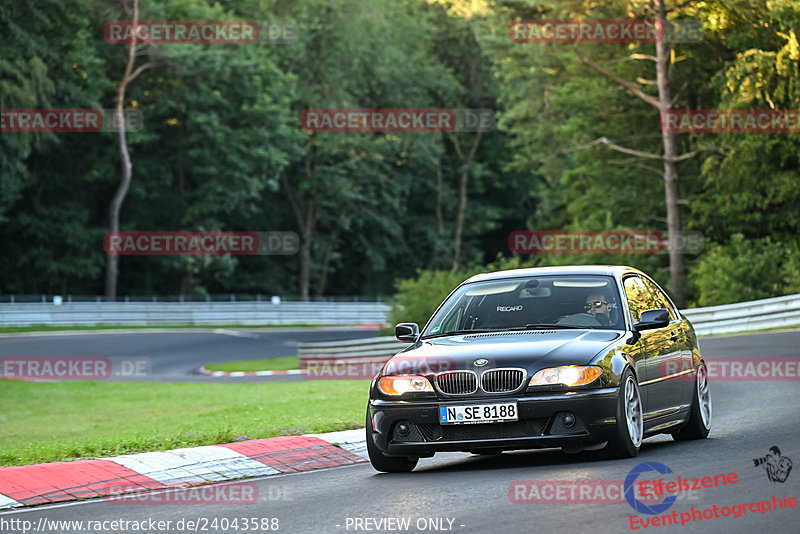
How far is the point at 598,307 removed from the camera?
10.5 m

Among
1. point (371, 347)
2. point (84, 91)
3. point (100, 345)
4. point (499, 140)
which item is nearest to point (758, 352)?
point (371, 347)

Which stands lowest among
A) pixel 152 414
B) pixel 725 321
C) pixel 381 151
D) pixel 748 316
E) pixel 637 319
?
pixel 152 414

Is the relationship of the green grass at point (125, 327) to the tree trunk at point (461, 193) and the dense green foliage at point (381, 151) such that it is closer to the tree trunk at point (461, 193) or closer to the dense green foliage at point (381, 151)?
the dense green foliage at point (381, 151)

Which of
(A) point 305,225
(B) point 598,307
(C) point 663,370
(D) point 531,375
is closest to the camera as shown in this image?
(D) point 531,375

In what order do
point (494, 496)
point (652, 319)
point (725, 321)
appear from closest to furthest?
point (494, 496)
point (652, 319)
point (725, 321)

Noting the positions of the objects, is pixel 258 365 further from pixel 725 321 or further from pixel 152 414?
pixel 152 414

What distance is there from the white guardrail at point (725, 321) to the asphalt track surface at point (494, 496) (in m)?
16.8

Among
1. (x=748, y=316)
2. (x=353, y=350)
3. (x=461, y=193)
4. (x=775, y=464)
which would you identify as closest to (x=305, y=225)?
(x=461, y=193)

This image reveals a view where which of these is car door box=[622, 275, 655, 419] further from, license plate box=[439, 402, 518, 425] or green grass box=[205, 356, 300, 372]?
green grass box=[205, 356, 300, 372]

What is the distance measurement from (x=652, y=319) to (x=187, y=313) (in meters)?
45.7

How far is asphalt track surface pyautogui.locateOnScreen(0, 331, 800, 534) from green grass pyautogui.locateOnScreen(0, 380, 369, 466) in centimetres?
234

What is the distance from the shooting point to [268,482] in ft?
32.0

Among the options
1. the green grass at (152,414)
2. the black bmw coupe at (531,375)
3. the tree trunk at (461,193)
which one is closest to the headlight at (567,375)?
the black bmw coupe at (531,375)

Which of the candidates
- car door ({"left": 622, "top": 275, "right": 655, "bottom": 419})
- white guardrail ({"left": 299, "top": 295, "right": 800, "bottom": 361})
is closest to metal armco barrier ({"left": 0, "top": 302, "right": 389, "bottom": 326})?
white guardrail ({"left": 299, "top": 295, "right": 800, "bottom": 361})
